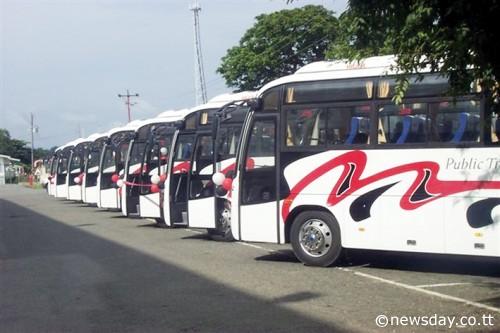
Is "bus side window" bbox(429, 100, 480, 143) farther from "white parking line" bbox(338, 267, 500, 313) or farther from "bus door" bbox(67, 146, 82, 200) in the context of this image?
"bus door" bbox(67, 146, 82, 200)

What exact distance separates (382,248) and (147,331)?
4.42 meters

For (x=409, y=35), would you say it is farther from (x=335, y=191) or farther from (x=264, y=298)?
(x=335, y=191)

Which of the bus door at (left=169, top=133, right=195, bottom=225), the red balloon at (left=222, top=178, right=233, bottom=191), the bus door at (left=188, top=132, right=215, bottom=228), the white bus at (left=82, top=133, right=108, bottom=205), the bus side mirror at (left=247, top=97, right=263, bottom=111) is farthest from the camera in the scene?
the white bus at (left=82, top=133, right=108, bottom=205)

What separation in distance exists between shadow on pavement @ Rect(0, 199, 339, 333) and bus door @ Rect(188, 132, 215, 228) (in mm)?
1581

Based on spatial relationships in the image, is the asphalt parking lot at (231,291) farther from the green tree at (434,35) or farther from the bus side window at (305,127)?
the green tree at (434,35)

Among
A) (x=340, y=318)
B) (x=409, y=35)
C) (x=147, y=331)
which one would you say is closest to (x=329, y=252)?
(x=340, y=318)

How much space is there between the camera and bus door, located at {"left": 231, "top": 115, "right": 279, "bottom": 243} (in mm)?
11328

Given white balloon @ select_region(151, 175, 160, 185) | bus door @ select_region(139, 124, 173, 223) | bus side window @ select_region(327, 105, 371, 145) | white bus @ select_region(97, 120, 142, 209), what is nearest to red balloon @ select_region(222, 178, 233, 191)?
bus side window @ select_region(327, 105, 371, 145)

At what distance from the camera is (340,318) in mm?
7559

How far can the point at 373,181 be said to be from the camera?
10422 millimetres

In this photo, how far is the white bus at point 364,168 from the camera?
952 cm

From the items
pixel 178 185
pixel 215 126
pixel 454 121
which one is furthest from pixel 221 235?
pixel 454 121

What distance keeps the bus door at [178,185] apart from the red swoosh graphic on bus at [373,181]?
487 cm

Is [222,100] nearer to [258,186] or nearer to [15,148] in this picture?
[258,186]
